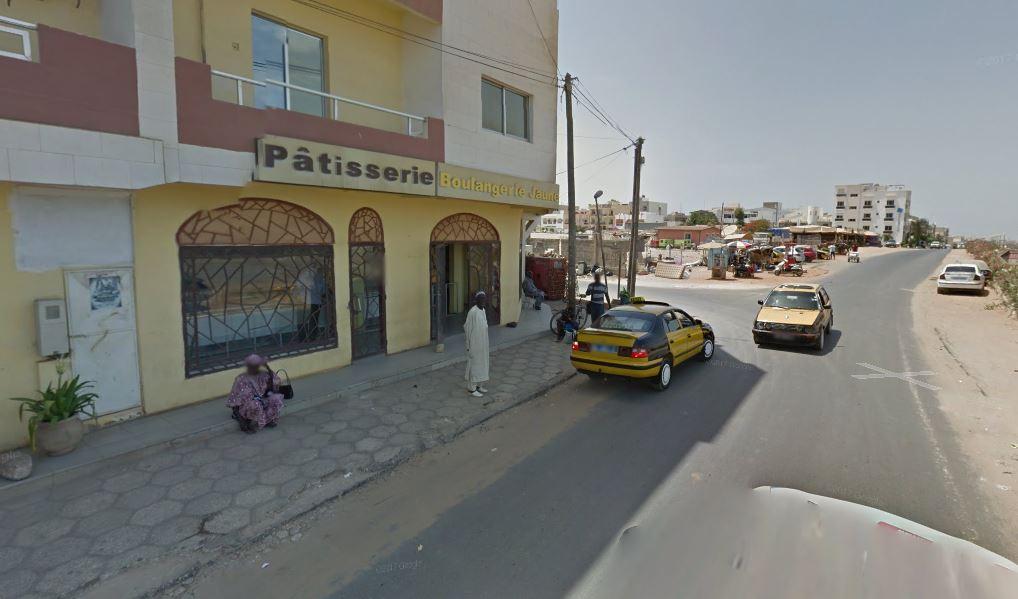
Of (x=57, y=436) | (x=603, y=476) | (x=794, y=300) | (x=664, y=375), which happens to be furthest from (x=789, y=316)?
(x=57, y=436)

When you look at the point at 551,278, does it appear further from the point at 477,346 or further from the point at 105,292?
the point at 105,292

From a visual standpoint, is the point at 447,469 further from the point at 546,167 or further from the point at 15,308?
A: the point at 546,167

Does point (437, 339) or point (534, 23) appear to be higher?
point (534, 23)

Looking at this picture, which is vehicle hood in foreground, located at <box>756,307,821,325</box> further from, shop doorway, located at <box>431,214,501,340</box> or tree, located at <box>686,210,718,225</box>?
tree, located at <box>686,210,718,225</box>

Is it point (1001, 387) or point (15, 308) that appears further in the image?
point (1001, 387)

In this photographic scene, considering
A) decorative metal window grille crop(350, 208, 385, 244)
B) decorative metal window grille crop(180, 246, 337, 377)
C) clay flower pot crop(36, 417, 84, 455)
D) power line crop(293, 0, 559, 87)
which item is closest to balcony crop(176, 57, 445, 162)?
decorative metal window grille crop(350, 208, 385, 244)

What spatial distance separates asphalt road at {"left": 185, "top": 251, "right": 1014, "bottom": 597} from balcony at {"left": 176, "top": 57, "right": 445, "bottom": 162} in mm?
5141

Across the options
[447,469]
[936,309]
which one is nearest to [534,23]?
[447,469]

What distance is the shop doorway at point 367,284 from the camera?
905cm

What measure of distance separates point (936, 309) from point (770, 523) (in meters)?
20.2

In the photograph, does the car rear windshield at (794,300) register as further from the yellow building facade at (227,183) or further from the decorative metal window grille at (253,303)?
the decorative metal window grille at (253,303)

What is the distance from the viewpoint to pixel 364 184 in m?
7.96

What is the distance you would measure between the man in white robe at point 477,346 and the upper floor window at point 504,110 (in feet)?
16.6

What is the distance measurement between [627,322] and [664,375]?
111 centimetres
